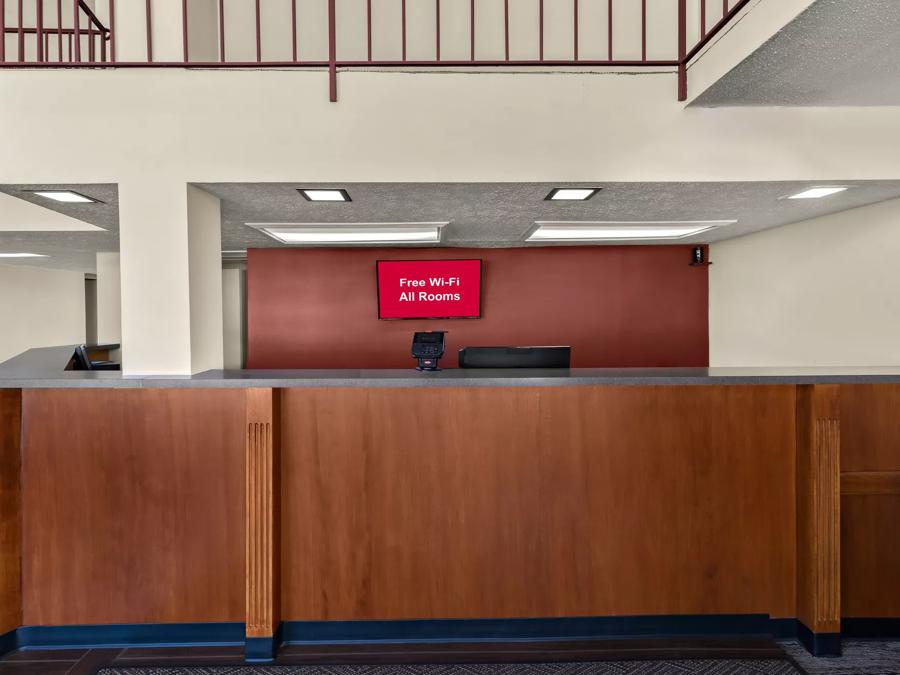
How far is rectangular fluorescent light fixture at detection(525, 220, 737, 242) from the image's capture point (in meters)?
4.43

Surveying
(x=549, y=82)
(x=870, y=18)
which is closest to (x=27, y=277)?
(x=549, y=82)

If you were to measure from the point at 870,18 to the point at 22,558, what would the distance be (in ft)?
14.4

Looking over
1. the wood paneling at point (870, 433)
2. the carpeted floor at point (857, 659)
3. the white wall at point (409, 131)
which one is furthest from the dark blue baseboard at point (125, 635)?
the wood paneling at point (870, 433)

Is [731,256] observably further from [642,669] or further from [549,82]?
[642,669]

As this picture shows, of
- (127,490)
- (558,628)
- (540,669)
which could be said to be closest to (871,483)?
(558,628)

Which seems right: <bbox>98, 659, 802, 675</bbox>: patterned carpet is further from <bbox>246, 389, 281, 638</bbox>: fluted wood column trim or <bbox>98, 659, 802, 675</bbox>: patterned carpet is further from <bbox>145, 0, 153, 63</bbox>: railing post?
<bbox>145, 0, 153, 63</bbox>: railing post

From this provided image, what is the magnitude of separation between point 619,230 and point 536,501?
2994mm

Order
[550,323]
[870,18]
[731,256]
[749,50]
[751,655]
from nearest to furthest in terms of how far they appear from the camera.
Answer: [870,18]
[749,50]
[751,655]
[731,256]
[550,323]

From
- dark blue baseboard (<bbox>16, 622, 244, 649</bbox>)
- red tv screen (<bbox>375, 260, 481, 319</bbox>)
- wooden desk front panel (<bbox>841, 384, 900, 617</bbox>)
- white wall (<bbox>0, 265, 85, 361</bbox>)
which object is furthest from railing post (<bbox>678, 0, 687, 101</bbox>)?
white wall (<bbox>0, 265, 85, 361</bbox>)

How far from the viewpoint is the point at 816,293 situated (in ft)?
13.5

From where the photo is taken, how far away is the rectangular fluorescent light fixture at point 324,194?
119 inches

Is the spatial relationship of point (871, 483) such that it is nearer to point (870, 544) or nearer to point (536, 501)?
point (870, 544)

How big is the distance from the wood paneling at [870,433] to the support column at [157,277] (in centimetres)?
347

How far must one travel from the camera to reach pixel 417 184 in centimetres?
292
